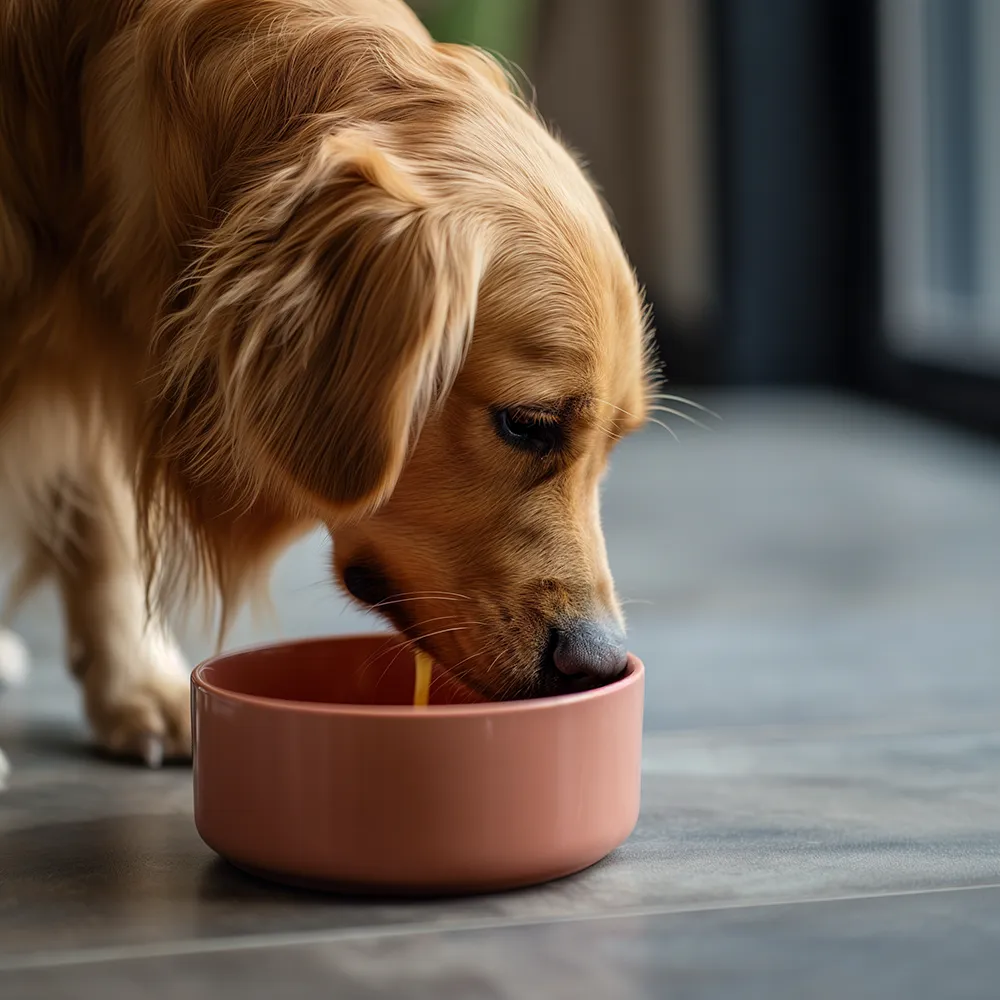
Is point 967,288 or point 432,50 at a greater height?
point 432,50

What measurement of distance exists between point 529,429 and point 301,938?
43 cm

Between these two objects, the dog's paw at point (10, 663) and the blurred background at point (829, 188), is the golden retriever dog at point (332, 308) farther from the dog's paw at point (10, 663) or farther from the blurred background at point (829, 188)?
the blurred background at point (829, 188)

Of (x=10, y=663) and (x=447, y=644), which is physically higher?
(x=447, y=644)

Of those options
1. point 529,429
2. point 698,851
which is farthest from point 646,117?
point 698,851

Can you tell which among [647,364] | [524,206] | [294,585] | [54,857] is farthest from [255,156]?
[294,585]

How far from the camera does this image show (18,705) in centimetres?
169

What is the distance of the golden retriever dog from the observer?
3.58 ft

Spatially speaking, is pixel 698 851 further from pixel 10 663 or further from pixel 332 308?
pixel 10 663

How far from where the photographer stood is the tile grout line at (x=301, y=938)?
0.93 metres

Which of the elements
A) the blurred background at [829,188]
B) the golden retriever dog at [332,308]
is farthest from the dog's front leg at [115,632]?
the blurred background at [829,188]

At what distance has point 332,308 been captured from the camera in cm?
108

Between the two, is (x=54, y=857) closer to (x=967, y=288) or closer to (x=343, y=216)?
(x=343, y=216)

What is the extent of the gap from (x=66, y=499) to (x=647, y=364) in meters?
0.70

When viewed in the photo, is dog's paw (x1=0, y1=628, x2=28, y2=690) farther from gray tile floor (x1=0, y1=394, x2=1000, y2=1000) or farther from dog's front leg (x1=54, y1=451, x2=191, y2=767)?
dog's front leg (x1=54, y1=451, x2=191, y2=767)
